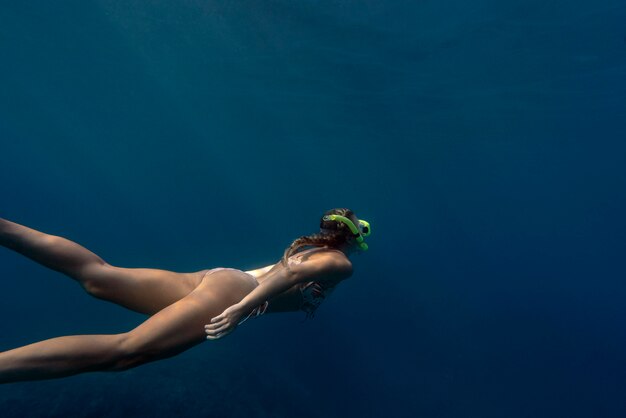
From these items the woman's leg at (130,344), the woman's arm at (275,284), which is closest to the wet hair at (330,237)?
the woman's arm at (275,284)

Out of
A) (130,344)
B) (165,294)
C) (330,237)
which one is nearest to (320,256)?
(330,237)

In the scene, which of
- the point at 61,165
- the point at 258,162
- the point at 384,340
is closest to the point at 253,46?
the point at 384,340

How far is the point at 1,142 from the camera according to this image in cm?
6400

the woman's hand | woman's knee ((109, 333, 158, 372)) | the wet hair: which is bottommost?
woman's knee ((109, 333, 158, 372))

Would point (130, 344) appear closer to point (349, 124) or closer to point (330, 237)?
point (330, 237)

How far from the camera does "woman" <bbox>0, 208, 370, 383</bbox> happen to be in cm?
272

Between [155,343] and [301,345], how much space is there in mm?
16933

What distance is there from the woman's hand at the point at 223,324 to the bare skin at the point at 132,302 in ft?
0.06

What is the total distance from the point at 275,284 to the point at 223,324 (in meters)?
0.46

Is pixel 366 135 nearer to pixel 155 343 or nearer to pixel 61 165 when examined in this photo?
pixel 155 343

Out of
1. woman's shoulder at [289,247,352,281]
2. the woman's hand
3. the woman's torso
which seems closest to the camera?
the woman's hand

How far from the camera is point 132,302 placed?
3947 mm

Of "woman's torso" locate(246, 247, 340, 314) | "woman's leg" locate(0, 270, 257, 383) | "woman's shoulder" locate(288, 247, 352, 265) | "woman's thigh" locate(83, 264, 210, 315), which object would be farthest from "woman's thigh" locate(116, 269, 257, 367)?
"woman's shoulder" locate(288, 247, 352, 265)

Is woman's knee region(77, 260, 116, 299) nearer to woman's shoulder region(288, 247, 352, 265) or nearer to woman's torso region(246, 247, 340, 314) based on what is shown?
woman's torso region(246, 247, 340, 314)
